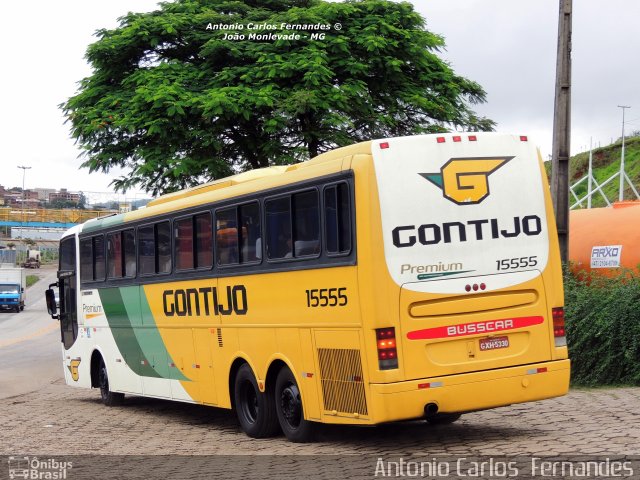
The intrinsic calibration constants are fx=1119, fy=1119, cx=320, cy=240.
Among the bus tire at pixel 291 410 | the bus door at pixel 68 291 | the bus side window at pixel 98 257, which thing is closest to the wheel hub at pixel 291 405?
the bus tire at pixel 291 410

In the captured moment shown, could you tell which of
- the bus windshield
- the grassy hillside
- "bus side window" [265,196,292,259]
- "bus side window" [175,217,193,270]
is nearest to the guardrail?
the bus windshield

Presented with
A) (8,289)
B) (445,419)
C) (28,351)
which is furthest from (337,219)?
(8,289)

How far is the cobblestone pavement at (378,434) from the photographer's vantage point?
1106 cm

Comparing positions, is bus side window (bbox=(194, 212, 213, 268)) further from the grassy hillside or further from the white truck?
the grassy hillside

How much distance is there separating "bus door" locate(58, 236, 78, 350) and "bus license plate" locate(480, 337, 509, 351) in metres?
11.8

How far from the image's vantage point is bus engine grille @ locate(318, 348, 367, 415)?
36.8ft

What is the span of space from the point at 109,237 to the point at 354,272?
895 cm

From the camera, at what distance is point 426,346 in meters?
11.1

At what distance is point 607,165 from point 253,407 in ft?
270

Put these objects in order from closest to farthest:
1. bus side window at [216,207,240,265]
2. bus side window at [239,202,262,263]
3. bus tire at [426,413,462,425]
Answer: bus tire at [426,413,462,425], bus side window at [239,202,262,263], bus side window at [216,207,240,265]

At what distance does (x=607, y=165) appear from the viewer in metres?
92.1

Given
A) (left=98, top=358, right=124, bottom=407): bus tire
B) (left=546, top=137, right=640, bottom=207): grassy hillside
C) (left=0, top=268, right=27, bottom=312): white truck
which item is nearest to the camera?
(left=98, top=358, right=124, bottom=407): bus tire

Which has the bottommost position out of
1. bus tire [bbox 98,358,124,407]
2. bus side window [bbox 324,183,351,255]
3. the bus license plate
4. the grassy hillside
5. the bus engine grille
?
bus tire [bbox 98,358,124,407]

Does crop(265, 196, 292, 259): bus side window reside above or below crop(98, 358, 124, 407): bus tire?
above
